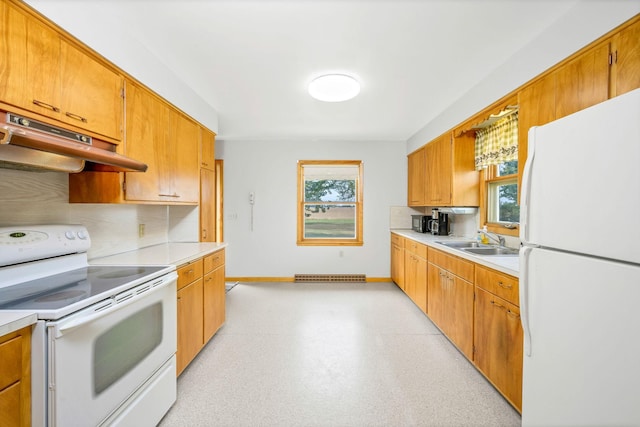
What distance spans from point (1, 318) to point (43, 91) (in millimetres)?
1068

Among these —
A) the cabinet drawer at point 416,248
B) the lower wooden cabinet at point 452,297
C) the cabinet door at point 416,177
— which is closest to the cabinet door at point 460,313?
the lower wooden cabinet at point 452,297

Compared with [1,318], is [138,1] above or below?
above

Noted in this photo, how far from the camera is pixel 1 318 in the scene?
0.90m

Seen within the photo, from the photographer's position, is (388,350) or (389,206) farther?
(389,206)

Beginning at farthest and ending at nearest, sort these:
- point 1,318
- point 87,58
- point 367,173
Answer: point 367,173
point 87,58
point 1,318

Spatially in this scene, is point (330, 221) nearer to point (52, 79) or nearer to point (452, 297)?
point (452, 297)

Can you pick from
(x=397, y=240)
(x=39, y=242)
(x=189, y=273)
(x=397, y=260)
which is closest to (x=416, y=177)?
(x=397, y=240)

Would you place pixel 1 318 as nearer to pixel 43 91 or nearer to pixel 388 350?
pixel 43 91

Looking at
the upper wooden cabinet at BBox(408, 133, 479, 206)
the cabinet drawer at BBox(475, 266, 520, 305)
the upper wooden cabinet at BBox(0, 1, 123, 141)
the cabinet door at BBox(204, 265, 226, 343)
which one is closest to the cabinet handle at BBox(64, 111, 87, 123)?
the upper wooden cabinet at BBox(0, 1, 123, 141)

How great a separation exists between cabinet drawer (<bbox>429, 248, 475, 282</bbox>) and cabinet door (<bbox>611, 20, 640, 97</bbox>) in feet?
4.47

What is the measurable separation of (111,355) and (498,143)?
350 cm

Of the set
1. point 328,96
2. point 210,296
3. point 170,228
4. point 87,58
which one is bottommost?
point 210,296

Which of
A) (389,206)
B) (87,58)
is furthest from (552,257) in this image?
(389,206)

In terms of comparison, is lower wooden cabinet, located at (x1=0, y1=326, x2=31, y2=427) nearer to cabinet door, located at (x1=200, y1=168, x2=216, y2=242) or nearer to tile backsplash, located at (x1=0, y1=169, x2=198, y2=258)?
tile backsplash, located at (x1=0, y1=169, x2=198, y2=258)
